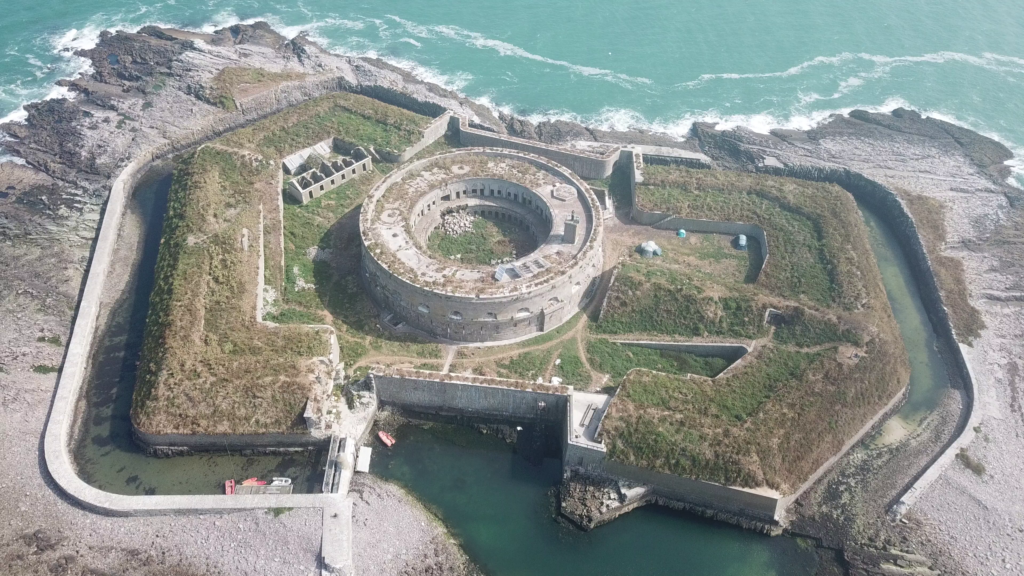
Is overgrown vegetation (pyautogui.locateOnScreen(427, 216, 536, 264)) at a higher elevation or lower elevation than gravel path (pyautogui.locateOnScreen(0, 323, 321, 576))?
higher

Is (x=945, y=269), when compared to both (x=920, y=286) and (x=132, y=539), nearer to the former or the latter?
(x=920, y=286)

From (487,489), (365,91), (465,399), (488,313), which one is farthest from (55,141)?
(487,489)

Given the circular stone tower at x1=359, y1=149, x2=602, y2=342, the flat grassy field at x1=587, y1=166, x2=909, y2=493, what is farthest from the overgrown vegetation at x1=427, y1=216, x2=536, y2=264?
the flat grassy field at x1=587, y1=166, x2=909, y2=493

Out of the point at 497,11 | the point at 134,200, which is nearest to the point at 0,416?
the point at 134,200

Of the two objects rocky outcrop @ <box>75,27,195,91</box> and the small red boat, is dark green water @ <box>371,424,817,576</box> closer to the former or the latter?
the small red boat

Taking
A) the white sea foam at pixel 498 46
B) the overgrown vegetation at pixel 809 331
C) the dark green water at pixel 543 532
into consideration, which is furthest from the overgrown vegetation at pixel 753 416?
the white sea foam at pixel 498 46

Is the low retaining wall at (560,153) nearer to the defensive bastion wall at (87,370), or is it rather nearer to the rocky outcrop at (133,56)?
the defensive bastion wall at (87,370)
